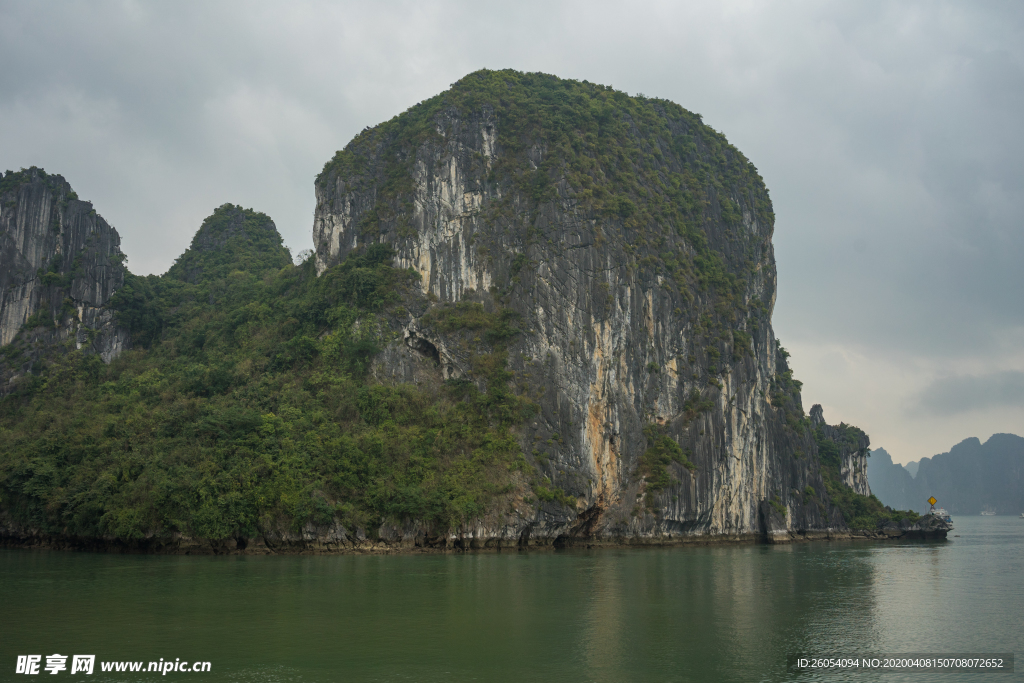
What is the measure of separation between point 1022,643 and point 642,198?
37020 mm

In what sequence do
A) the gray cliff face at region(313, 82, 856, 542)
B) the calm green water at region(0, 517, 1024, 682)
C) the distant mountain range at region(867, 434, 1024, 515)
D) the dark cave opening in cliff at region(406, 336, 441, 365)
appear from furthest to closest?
the distant mountain range at region(867, 434, 1024, 515)
the dark cave opening in cliff at region(406, 336, 441, 365)
the gray cliff face at region(313, 82, 856, 542)
the calm green water at region(0, 517, 1024, 682)

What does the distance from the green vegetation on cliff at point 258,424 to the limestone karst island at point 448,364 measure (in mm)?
154

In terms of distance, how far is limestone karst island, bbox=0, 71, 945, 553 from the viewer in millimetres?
33156

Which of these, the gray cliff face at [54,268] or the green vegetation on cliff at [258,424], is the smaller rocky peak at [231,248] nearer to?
the green vegetation on cliff at [258,424]

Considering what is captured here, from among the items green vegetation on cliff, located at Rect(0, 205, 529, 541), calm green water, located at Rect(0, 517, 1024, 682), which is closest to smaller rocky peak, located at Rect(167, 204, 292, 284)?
green vegetation on cliff, located at Rect(0, 205, 529, 541)

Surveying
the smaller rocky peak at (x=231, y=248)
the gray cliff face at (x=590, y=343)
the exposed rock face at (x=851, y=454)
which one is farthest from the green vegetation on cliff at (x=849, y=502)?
the smaller rocky peak at (x=231, y=248)

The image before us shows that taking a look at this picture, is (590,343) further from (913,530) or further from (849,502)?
(913,530)

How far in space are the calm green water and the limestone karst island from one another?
17.8ft

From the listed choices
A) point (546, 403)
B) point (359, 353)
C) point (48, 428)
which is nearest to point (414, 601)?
point (546, 403)

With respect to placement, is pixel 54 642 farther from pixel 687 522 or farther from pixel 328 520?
pixel 687 522

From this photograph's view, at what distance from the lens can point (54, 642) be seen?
13.5 metres

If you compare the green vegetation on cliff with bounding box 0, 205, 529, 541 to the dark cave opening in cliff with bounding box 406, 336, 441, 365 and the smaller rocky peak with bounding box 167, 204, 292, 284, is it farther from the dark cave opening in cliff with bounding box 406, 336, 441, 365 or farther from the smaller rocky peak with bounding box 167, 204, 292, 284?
the smaller rocky peak with bounding box 167, 204, 292, 284

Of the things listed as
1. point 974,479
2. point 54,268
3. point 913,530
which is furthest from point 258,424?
point 974,479

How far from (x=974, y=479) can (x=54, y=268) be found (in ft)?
533
